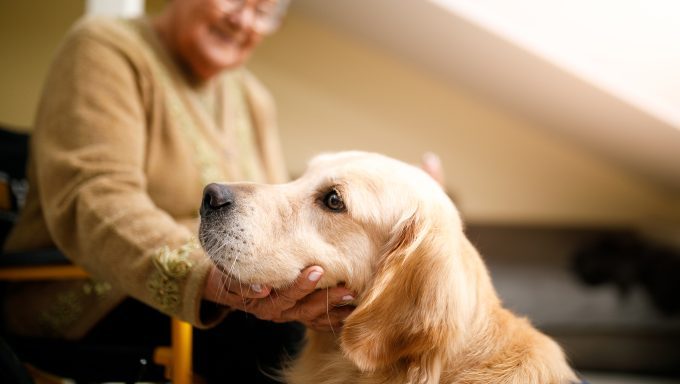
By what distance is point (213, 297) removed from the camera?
3.28 ft

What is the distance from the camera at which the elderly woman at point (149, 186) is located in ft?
3.33

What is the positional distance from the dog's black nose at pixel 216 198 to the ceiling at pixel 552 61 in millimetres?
1275

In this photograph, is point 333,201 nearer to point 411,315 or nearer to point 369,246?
point 369,246

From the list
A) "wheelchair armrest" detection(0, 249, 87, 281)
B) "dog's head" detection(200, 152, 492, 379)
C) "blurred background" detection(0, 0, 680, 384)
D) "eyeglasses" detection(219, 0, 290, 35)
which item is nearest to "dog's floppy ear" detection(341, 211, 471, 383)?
"dog's head" detection(200, 152, 492, 379)

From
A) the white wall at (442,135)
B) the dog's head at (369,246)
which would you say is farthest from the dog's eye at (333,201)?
the white wall at (442,135)

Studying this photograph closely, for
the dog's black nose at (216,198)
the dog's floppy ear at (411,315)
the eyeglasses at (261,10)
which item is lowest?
the dog's floppy ear at (411,315)

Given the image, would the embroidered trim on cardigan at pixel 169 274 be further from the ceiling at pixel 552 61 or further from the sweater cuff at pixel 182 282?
the ceiling at pixel 552 61

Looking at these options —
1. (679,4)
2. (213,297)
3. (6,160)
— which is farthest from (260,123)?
(679,4)

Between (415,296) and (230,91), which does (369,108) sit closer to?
(230,91)

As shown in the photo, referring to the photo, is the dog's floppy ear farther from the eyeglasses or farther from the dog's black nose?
the eyeglasses

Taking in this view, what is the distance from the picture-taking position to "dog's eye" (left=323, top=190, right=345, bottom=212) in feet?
3.31

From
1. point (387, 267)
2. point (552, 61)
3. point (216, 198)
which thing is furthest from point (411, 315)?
point (552, 61)

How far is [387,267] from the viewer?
95 centimetres

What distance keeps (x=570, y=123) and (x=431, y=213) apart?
2.03 meters
